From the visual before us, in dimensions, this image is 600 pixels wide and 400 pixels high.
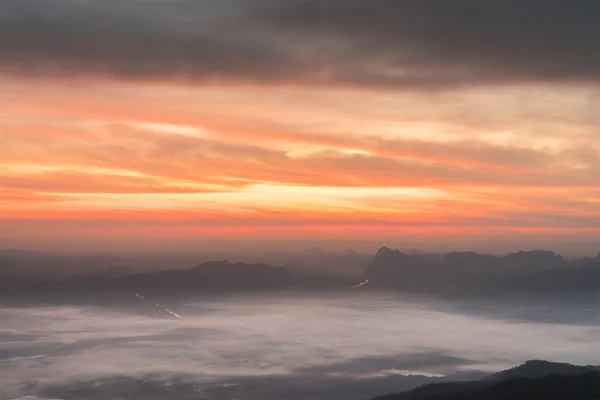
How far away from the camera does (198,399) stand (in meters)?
195

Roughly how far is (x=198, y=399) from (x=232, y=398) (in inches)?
427

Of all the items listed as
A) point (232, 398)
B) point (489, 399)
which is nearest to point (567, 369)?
point (489, 399)

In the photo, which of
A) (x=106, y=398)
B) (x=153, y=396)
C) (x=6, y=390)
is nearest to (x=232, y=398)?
(x=153, y=396)

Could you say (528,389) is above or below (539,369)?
above

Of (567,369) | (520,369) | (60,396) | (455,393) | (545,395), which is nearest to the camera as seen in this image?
(545,395)

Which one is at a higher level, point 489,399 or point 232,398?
point 489,399

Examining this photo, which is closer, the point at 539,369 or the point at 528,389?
the point at 528,389

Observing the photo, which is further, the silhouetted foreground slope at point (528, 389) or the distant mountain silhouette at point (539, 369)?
the distant mountain silhouette at point (539, 369)

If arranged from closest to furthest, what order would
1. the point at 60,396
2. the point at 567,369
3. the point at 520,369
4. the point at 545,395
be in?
the point at 545,395
the point at 567,369
the point at 520,369
the point at 60,396

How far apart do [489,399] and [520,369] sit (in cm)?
4500

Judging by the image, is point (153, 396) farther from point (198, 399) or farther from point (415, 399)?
point (415, 399)

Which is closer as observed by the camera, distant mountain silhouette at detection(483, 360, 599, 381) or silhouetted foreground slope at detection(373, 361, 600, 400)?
silhouetted foreground slope at detection(373, 361, 600, 400)

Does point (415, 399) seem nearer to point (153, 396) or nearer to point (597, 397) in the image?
point (597, 397)

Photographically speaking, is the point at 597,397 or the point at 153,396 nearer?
the point at 597,397
